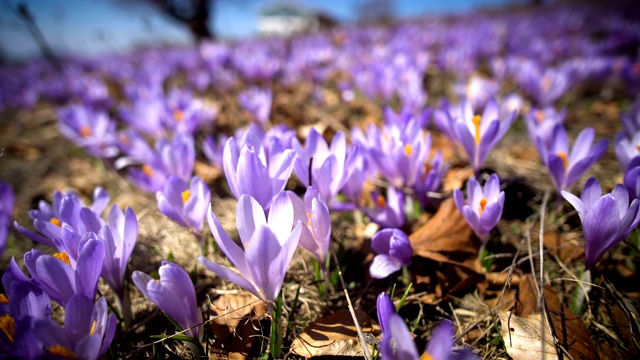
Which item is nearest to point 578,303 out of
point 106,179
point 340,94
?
point 106,179

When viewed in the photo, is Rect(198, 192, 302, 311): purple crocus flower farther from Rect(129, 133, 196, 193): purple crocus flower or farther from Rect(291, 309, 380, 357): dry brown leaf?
A: Rect(129, 133, 196, 193): purple crocus flower

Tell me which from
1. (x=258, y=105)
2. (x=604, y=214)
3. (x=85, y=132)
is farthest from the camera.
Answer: (x=258, y=105)

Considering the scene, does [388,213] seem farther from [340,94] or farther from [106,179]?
[340,94]

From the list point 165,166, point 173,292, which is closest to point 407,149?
point 173,292

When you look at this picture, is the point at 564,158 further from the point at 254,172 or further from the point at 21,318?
the point at 21,318

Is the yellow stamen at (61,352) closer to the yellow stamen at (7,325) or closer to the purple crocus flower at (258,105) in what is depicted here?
the yellow stamen at (7,325)

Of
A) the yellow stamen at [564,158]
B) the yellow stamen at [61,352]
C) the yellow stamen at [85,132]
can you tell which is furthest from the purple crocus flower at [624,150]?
the yellow stamen at [85,132]

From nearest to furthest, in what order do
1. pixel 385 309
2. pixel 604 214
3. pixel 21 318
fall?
pixel 21 318 < pixel 385 309 < pixel 604 214
